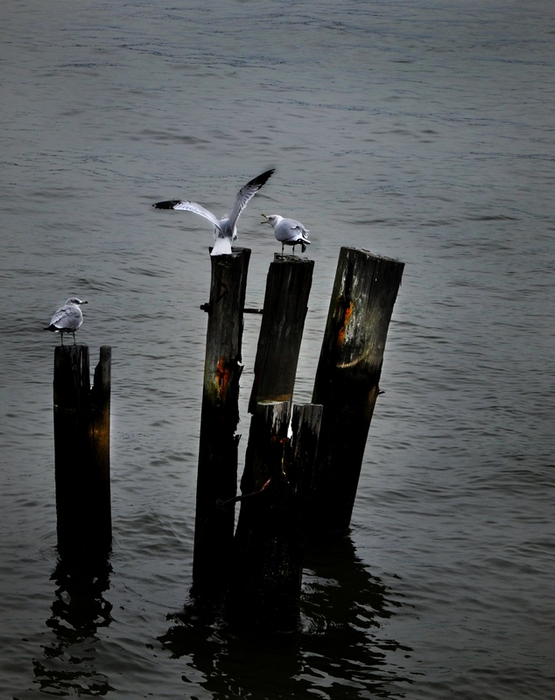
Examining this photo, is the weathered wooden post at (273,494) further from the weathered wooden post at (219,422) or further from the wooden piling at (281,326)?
the weathered wooden post at (219,422)

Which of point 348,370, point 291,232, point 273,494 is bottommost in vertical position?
point 273,494

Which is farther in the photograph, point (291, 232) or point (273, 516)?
point (291, 232)

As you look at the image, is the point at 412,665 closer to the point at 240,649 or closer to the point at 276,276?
the point at 240,649

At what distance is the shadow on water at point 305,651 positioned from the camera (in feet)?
18.2

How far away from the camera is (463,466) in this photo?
8711 millimetres

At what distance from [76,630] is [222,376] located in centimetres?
179

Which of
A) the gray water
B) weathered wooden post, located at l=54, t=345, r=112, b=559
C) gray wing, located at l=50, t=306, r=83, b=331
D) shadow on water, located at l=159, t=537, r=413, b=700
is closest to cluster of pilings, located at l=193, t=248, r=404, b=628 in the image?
shadow on water, located at l=159, t=537, r=413, b=700

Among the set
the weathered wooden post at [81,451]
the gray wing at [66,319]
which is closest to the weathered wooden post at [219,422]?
the weathered wooden post at [81,451]

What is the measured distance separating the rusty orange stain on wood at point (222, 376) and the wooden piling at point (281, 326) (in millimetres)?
360

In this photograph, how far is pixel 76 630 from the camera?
19.3 ft

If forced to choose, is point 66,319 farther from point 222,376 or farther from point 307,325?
point 307,325

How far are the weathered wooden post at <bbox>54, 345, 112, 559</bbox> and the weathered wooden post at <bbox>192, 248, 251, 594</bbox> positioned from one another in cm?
63

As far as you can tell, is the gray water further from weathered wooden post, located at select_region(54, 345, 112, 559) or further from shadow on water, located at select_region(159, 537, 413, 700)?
weathered wooden post, located at select_region(54, 345, 112, 559)

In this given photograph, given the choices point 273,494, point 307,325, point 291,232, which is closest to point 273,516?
point 273,494
